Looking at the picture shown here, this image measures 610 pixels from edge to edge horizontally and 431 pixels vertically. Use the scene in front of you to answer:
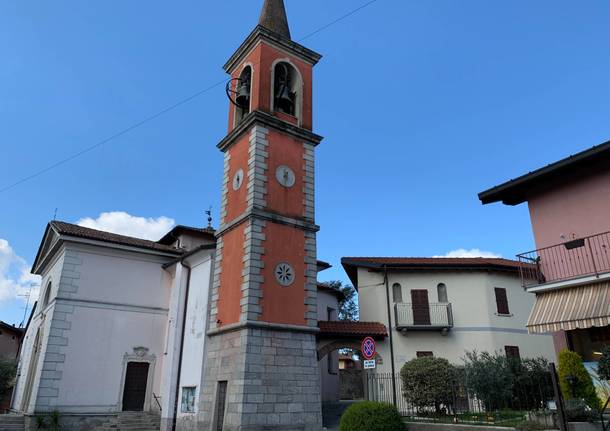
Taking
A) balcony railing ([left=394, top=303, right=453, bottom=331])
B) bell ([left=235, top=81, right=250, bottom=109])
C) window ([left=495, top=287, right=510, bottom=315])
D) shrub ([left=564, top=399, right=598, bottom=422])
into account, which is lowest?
shrub ([left=564, top=399, right=598, bottom=422])

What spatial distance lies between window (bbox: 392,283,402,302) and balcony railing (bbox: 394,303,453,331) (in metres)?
0.54

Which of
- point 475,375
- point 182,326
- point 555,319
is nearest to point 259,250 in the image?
point 182,326

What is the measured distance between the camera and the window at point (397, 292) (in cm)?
2162

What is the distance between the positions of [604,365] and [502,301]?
1159 centimetres

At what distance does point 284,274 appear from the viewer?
15562 mm

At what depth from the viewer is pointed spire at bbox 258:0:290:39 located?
19406 mm

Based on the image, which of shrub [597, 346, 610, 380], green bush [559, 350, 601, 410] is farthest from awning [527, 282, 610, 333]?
green bush [559, 350, 601, 410]

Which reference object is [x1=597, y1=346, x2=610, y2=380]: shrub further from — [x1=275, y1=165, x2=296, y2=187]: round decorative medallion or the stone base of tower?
[x1=275, y1=165, x2=296, y2=187]: round decorative medallion

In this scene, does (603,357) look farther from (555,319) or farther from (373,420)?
(373,420)

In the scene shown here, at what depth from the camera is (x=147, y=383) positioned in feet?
64.0

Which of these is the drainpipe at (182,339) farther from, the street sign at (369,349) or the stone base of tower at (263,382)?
the street sign at (369,349)

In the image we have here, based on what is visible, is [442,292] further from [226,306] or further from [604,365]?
[604,365]

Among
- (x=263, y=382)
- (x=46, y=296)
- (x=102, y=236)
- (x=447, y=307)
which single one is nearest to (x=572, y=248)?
(x=263, y=382)

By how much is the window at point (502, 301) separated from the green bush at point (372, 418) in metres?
11.9
